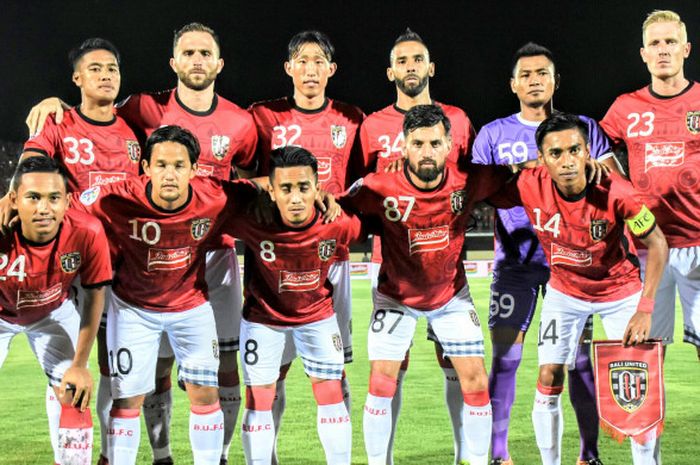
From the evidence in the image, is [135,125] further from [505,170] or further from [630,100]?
[630,100]

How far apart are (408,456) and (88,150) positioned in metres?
2.41

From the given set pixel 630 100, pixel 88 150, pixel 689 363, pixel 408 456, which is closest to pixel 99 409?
pixel 88 150

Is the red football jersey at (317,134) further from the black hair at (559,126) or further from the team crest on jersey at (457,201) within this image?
the black hair at (559,126)

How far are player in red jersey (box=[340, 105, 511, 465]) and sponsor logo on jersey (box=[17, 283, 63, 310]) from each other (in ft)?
4.61

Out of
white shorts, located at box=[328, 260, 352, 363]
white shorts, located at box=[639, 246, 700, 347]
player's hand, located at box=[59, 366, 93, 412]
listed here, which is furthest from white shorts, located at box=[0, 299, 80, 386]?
white shorts, located at box=[639, 246, 700, 347]

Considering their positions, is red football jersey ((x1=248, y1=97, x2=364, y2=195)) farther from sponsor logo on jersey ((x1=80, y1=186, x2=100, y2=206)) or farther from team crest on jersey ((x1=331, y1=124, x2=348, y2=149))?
sponsor logo on jersey ((x1=80, y1=186, x2=100, y2=206))

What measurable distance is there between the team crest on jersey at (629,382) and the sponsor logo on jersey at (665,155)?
1107mm

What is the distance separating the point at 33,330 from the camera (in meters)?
3.70

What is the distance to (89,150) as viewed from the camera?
4039mm

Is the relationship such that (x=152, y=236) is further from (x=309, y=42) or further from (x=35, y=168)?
(x=309, y=42)

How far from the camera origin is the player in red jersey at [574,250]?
3.76 metres

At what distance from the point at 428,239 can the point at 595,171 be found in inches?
32.6

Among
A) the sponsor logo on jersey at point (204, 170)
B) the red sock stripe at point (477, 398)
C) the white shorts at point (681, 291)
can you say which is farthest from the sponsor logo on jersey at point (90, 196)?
the white shorts at point (681, 291)

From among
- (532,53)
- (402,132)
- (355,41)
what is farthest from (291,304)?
(355,41)
